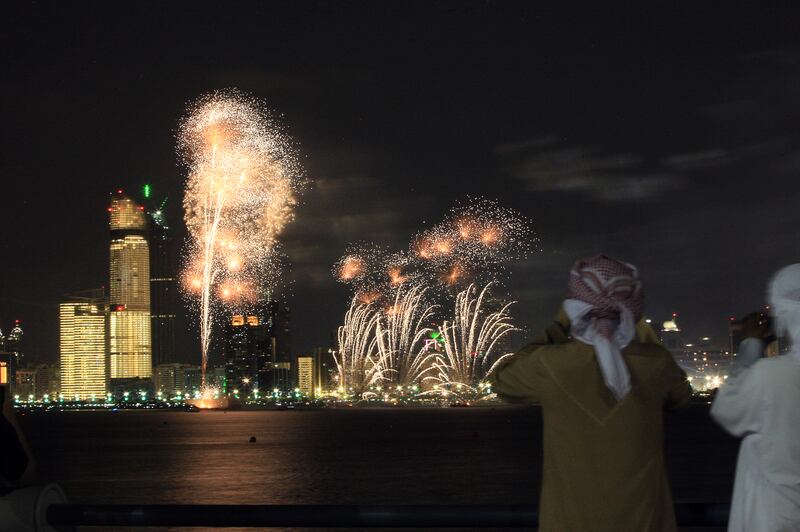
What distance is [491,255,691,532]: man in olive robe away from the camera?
4082 mm

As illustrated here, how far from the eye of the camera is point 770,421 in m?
4.16

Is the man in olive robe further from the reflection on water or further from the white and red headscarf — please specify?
the reflection on water

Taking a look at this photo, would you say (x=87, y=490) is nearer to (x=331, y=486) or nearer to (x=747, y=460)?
(x=331, y=486)

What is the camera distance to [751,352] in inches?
178

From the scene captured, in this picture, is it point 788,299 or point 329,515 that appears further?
point 329,515

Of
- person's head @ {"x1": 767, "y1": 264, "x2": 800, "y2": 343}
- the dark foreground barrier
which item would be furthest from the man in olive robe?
the dark foreground barrier

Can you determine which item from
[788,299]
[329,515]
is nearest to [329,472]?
[329,515]

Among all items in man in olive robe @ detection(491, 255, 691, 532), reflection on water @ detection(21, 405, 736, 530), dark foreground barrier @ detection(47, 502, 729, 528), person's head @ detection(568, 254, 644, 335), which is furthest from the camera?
reflection on water @ detection(21, 405, 736, 530)

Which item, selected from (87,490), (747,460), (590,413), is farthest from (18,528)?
(87,490)

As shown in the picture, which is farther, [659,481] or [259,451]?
[259,451]

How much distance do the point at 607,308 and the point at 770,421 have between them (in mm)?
688

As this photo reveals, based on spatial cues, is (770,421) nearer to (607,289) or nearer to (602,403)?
(602,403)

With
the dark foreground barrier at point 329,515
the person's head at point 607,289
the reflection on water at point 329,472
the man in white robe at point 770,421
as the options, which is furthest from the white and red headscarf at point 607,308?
the reflection on water at point 329,472

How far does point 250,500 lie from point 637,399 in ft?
132
